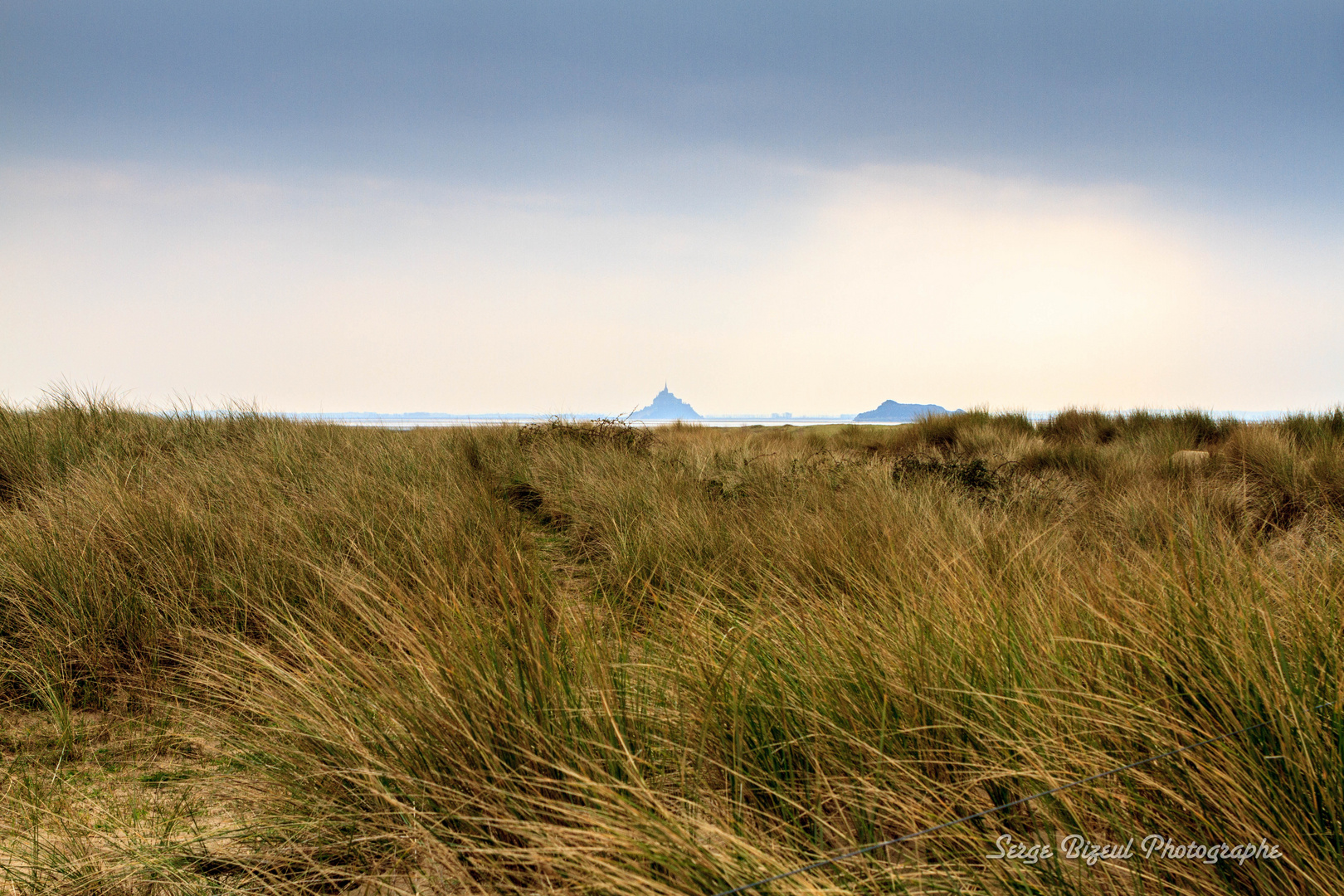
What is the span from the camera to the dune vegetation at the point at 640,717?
1.24m

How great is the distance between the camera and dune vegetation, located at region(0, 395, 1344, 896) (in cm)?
124

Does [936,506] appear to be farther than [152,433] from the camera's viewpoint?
No

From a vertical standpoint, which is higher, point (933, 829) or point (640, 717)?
point (933, 829)

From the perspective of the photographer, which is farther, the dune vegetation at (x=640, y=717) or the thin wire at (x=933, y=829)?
the dune vegetation at (x=640, y=717)

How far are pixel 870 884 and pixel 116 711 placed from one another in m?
2.72

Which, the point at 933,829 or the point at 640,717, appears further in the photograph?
the point at 640,717

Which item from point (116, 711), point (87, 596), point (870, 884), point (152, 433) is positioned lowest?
point (116, 711)

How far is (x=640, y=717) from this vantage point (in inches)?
62.8

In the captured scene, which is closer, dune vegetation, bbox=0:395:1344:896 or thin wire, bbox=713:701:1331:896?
thin wire, bbox=713:701:1331:896

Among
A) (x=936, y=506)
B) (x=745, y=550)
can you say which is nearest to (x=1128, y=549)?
(x=936, y=506)

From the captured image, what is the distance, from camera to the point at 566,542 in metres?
4.88

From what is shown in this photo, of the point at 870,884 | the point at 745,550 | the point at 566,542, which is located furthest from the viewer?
the point at 566,542

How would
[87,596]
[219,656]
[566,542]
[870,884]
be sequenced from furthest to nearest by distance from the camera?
[566,542] < [87,596] < [219,656] < [870,884]

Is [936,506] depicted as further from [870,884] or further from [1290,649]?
[870,884]
